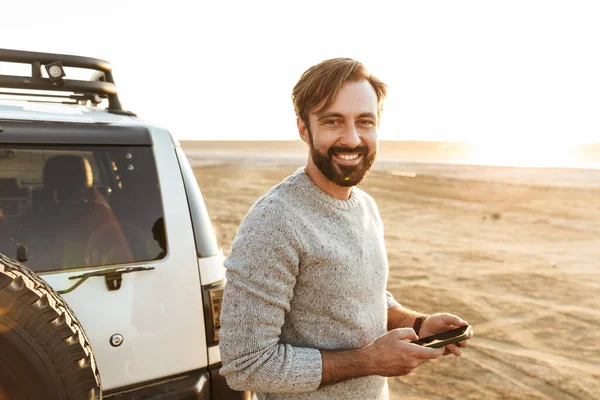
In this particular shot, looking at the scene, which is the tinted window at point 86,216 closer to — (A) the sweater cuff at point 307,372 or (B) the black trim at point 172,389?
(B) the black trim at point 172,389

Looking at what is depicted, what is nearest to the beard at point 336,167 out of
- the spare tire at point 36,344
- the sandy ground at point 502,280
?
the spare tire at point 36,344

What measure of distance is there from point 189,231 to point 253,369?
0.87 meters

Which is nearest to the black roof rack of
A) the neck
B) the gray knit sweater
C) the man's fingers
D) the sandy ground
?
the neck

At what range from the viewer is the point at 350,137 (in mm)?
1746

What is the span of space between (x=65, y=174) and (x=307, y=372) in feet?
4.60

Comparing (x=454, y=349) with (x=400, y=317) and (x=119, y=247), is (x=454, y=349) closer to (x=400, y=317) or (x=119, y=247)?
(x=400, y=317)

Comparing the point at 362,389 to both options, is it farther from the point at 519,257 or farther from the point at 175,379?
the point at 519,257

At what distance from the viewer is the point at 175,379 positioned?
2240 mm

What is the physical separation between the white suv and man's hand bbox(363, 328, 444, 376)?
0.87 metres

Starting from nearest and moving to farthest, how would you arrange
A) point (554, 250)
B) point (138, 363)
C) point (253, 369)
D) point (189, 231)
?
1. point (253, 369)
2. point (138, 363)
3. point (189, 231)
4. point (554, 250)

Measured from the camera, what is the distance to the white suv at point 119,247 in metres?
2.02

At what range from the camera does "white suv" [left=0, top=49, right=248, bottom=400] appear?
202cm

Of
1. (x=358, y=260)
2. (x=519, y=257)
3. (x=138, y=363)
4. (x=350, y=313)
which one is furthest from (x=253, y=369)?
(x=519, y=257)

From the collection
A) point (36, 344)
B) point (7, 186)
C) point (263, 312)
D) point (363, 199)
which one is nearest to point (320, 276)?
point (263, 312)
